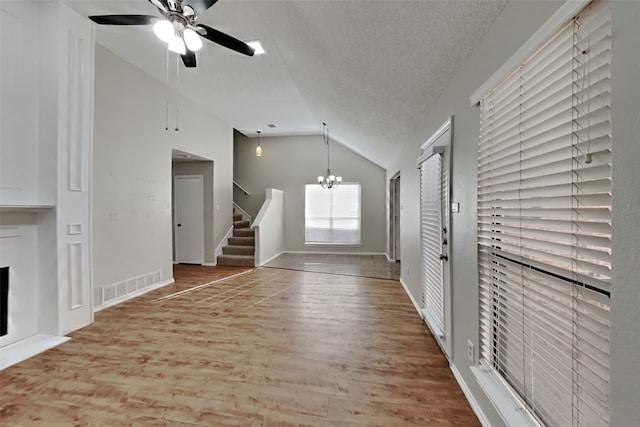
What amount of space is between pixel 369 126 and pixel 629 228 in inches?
158

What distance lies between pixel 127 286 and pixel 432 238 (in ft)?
13.7

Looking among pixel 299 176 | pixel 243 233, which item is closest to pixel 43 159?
pixel 243 233

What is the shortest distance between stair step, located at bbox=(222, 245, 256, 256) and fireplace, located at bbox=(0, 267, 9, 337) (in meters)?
4.19

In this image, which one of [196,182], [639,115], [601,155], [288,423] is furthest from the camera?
[196,182]

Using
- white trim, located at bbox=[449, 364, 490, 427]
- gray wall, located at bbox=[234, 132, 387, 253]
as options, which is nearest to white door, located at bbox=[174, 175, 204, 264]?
→ gray wall, located at bbox=[234, 132, 387, 253]

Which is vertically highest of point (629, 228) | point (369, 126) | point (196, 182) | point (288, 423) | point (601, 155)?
point (369, 126)

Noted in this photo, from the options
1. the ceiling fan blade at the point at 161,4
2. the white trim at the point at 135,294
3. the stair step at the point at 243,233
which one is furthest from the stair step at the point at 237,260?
the ceiling fan blade at the point at 161,4

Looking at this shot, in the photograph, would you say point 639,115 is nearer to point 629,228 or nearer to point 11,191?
point 629,228

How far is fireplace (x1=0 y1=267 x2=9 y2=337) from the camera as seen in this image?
2.58 m

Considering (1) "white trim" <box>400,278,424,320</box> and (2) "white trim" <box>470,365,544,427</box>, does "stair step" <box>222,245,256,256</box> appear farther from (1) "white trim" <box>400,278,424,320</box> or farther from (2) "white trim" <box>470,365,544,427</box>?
(2) "white trim" <box>470,365,544,427</box>

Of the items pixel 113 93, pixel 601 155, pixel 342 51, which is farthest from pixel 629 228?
pixel 113 93

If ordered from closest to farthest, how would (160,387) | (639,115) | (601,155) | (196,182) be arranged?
(639,115), (601,155), (160,387), (196,182)

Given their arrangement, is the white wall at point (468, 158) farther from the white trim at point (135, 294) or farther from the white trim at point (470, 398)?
the white trim at point (135, 294)

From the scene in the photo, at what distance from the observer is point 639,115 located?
68 cm
